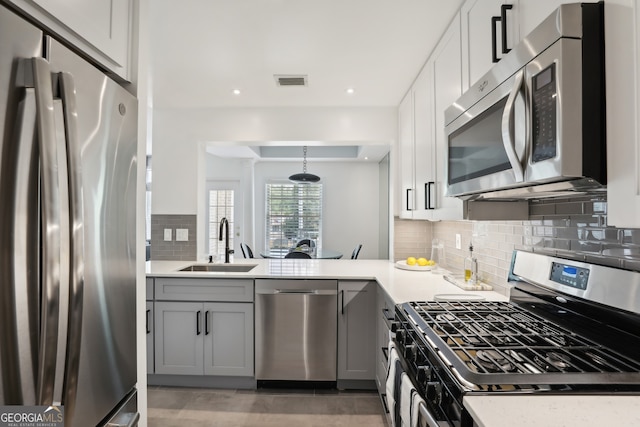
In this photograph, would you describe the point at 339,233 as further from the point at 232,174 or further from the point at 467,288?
the point at 467,288

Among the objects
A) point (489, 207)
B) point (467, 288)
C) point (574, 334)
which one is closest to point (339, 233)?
point (467, 288)

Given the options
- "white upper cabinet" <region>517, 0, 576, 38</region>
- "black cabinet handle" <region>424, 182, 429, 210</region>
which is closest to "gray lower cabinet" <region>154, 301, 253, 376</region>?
"black cabinet handle" <region>424, 182, 429, 210</region>

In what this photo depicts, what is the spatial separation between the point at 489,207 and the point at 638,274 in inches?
27.0

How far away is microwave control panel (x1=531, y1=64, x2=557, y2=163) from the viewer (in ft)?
2.75

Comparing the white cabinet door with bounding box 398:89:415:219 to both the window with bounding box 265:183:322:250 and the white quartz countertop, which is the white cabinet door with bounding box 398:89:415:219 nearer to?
the white quartz countertop

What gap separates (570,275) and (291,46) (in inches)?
73.6

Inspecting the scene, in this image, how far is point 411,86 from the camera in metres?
2.70

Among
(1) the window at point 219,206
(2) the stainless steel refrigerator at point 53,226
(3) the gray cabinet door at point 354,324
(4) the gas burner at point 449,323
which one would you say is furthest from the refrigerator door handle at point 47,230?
(1) the window at point 219,206

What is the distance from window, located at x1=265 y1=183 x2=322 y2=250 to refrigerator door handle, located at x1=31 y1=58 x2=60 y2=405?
19.0ft

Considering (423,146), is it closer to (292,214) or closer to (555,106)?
(555,106)

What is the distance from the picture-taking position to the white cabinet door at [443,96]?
1.73 meters

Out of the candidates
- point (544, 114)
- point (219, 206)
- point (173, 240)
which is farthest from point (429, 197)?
point (219, 206)

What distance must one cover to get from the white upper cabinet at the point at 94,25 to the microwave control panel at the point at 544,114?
1.20 m

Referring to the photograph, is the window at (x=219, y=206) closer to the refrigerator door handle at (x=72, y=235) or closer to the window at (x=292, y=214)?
the window at (x=292, y=214)
